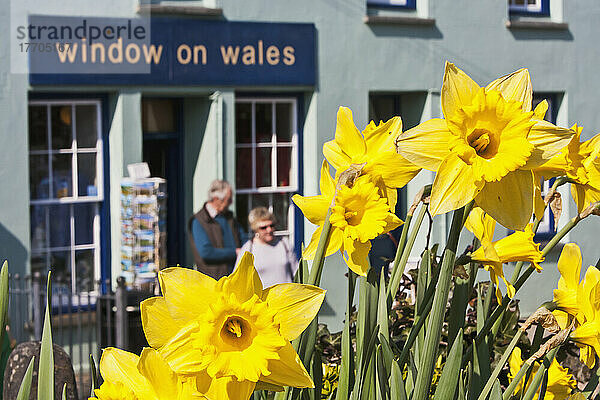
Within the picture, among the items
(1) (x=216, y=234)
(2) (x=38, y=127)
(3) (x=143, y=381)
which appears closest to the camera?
(3) (x=143, y=381)

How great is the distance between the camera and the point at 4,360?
1.99 m

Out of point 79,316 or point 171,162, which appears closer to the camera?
point 79,316

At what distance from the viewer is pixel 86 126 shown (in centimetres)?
970

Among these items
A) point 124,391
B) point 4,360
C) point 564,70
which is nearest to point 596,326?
point 124,391

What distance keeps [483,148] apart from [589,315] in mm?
413

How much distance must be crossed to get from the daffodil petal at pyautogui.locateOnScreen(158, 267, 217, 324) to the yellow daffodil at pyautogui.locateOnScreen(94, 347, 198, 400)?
0.24ft

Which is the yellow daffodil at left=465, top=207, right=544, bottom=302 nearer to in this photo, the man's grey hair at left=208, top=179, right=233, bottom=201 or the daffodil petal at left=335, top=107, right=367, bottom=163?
the daffodil petal at left=335, top=107, right=367, bottom=163

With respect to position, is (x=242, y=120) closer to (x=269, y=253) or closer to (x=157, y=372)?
(x=269, y=253)

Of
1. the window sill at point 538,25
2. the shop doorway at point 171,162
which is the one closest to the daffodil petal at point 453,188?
the shop doorway at point 171,162

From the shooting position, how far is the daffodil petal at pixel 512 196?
1.43 meters

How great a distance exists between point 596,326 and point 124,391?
780 mm

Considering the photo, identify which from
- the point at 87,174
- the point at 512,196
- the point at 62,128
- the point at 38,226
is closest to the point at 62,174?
the point at 87,174

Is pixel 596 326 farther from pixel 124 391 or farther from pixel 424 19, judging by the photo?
pixel 424 19

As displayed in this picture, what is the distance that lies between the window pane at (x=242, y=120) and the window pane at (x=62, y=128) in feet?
5.97
